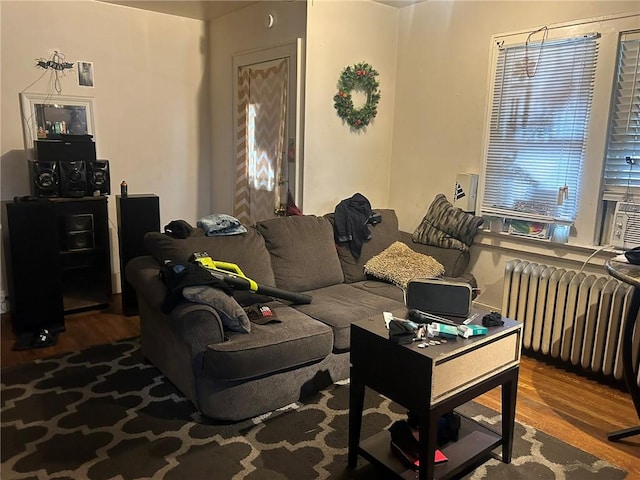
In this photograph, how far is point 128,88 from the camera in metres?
4.23

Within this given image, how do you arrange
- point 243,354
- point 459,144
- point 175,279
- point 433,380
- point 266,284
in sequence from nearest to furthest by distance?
point 433,380
point 243,354
point 175,279
point 266,284
point 459,144

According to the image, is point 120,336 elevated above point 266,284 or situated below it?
below

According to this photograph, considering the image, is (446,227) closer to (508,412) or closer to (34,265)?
(508,412)

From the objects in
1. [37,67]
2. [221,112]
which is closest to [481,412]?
[221,112]

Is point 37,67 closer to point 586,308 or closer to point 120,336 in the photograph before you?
point 120,336

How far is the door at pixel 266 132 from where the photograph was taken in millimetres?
3830

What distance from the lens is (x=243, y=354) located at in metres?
2.24

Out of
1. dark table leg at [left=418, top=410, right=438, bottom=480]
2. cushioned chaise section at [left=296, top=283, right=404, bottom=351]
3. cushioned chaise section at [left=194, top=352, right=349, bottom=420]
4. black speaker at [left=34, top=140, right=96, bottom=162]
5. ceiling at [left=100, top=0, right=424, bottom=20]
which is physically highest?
ceiling at [left=100, top=0, right=424, bottom=20]

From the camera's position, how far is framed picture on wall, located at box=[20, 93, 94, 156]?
375 centimetres

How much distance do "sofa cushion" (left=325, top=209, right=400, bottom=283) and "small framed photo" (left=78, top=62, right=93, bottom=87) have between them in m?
2.30

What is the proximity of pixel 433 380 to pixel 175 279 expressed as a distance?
4.42ft

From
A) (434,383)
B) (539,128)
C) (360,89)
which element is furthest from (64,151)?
(539,128)

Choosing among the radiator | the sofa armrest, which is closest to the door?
the sofa armrest

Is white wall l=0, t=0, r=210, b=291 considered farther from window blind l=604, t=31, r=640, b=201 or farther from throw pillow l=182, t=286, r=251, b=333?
window blind l=604, t=31, r=640, b=201
